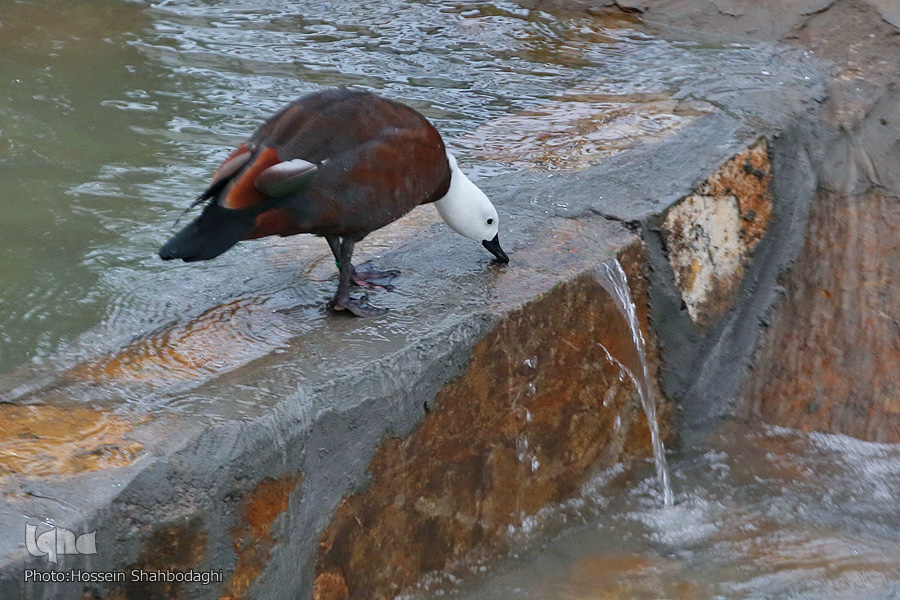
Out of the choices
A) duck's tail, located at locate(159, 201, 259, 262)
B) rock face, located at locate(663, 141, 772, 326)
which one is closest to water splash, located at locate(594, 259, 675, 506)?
rock face, located at locate(663, 141, 772, 326)

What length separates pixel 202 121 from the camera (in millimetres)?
4719

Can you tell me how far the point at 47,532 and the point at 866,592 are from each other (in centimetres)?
237

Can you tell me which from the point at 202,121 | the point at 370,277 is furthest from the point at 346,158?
the point at 202,121

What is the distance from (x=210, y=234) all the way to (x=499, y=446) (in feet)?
3.91

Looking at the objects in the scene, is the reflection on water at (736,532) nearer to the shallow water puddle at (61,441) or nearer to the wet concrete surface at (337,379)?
the wet concrete surface at (337,379)

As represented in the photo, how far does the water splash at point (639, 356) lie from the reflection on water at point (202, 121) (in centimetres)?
77

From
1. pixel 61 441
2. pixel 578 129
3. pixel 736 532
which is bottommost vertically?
pixel 736 532

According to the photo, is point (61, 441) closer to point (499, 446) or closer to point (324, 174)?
point (324, 174)

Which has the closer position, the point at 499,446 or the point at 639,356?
the point at 499,446

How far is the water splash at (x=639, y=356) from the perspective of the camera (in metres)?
3.33

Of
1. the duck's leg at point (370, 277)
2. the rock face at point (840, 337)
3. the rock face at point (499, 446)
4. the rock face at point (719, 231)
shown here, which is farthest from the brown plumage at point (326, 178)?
the rock face at point (840, 337)

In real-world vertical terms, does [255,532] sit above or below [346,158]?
below

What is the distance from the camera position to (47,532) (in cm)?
198

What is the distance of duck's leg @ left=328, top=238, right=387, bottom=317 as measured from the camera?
9.43 feet
